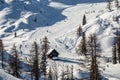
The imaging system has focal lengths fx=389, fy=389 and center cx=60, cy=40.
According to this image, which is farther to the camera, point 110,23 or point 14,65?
point 110,23

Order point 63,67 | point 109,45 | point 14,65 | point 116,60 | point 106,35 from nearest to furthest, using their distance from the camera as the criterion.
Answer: point 14,65, point 63,67, point 116,60, point 109,45, point 106,35

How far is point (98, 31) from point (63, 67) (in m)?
84.4

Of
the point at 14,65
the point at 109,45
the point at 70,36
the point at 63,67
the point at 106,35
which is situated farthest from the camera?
the point at 70,36

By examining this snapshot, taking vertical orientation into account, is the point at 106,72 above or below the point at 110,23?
below

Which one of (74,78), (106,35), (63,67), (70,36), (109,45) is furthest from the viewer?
(70,36)

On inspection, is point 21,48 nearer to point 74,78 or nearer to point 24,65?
point 24,65

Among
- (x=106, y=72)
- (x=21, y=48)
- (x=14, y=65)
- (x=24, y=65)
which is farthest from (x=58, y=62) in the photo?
(x=21, y=48)

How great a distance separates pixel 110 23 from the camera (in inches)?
7520

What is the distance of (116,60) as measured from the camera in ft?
367

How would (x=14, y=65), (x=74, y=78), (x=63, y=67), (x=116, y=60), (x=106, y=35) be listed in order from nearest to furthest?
(x=14, y=65) < (x=74, y=78) < (x=63, y=67) < (x=116, y=60) < (x=106, y=35)

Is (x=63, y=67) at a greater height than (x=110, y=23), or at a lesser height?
lesser

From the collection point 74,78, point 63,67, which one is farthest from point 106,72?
point 63,67

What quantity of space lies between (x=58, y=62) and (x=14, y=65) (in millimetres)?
40287

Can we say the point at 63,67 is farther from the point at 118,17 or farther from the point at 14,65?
the point at 118,17
